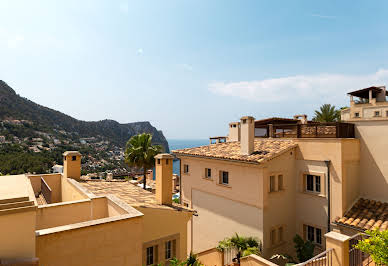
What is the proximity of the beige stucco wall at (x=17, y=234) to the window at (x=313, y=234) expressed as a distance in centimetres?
1635

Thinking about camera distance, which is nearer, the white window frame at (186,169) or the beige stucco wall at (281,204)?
the beige stucco wall at (281,204)

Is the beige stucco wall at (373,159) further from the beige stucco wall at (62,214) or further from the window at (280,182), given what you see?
the beige stucco wall at (62,214)

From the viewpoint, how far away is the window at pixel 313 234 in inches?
606

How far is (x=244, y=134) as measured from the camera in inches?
659

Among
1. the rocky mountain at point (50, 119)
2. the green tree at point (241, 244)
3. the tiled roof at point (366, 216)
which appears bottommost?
the green tree at point (241, 244)

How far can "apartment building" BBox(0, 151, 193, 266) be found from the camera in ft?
17.2

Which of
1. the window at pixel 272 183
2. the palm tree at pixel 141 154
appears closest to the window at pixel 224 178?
the window at pixel 272 183

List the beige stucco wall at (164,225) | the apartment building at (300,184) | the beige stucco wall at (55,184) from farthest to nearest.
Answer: the beige stucco wall at (55,184) < the apartment building at (300,184) < the beige stucco wall at (164,225)

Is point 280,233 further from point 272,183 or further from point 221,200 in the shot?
point 221,200

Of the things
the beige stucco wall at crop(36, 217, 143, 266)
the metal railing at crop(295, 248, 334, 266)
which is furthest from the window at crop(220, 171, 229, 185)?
the beige stucco wall at crop(36, 217, 143, 266)

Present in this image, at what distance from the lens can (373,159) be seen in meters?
15.0

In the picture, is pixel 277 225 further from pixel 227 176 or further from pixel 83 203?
pixel 83 203

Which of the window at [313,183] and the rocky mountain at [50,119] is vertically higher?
the rocky mountain at [50,119]

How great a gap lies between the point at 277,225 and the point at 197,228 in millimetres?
7011
